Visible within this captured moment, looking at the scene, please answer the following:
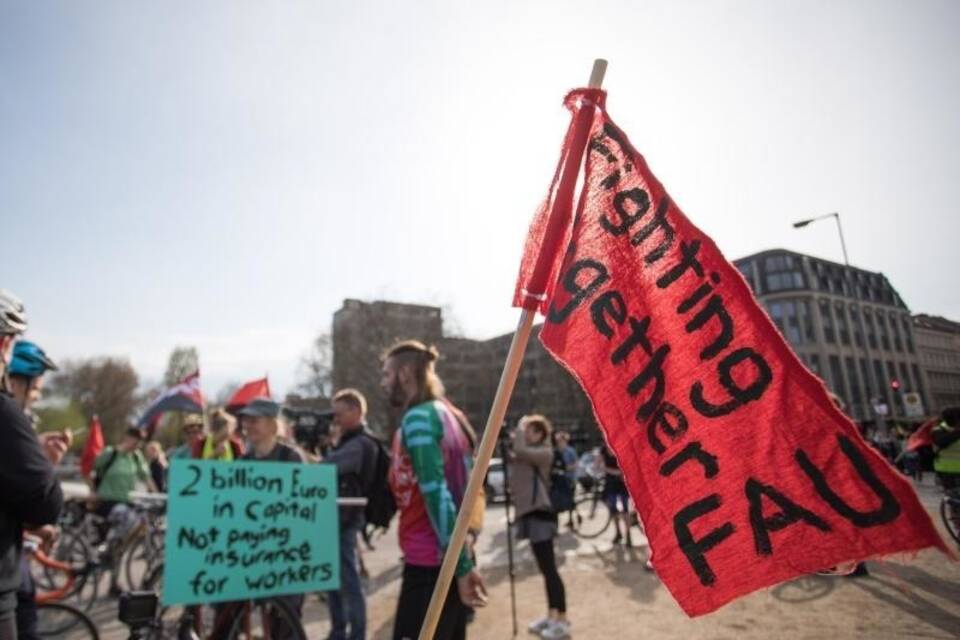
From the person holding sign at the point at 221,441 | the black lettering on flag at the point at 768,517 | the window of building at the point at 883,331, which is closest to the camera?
the black lettering on flag at the point at 768,517

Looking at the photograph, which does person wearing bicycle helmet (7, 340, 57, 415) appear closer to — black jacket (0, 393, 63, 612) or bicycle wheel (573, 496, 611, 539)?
black jacket (0, 393, 63, 612)

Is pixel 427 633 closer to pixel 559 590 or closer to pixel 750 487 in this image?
pixel 750 487

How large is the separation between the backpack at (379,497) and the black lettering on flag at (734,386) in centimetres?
327

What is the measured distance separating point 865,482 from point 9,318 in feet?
10.3

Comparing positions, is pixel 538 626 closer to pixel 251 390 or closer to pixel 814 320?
pixel 251 390

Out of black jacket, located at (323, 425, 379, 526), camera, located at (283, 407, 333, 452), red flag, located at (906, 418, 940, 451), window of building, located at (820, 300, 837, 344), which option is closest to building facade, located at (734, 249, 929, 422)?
window of building, located at (820, 300, 837, 344)

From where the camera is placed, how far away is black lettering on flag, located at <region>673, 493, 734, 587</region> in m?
1.45

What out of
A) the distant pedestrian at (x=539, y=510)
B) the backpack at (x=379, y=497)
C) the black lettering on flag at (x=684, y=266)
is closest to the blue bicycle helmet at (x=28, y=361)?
the backpack at (x=379, y=497)

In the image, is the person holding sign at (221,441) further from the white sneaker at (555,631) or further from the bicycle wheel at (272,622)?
the white sneaker at (555,631)

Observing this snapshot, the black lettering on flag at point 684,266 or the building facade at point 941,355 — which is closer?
the black lettering on flag at point 684,266

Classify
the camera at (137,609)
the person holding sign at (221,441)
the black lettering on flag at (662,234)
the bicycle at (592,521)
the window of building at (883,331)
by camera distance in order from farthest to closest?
1. the window of building at (883,331)
2. the bicycle at (592,521)
3. the person holding sign at (221,441)
4. the camera at (137,609)
5. the black lettering on flag at (662,234)

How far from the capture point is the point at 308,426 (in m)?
17.1

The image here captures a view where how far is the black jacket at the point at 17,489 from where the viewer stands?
198 centimetres

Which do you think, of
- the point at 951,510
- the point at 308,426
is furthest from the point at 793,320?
the point at 951,510
